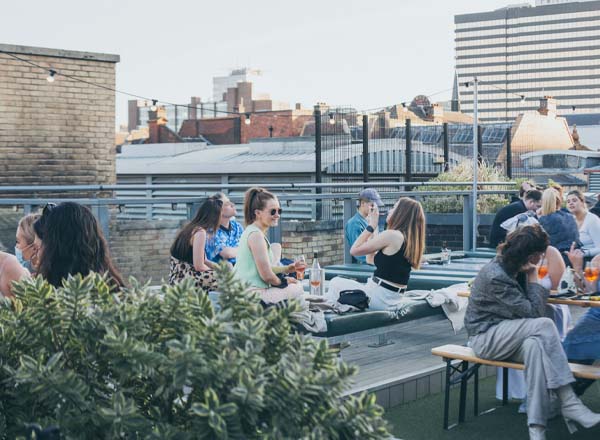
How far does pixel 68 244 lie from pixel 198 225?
107 inches

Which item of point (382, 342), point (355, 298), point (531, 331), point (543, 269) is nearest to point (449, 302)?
point (382, 342)

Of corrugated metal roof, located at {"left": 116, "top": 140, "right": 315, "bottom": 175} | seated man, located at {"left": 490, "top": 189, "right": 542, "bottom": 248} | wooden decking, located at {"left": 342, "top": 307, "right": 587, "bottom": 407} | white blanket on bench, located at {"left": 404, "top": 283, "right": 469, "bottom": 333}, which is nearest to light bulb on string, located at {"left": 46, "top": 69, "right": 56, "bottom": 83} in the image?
seated man, located at {"left": 490, "top": 189, "right": 542, "bottom": 248}

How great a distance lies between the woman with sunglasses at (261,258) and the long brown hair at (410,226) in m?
0.97

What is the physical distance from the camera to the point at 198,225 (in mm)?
7305

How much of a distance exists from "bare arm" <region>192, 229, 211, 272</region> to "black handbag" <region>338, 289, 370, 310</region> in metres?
1.24

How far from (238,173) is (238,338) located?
102 feet

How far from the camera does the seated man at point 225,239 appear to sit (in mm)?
7684

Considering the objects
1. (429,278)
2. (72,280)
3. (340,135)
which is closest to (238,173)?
(340,135)

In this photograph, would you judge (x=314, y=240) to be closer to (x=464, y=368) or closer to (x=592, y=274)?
(x=592, y=274)

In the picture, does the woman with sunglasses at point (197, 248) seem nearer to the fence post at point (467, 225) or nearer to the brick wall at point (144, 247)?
the brick wall at point (144, 247)

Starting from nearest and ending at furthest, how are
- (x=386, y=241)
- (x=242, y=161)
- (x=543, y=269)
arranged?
(x=543, y=269), (x=386, y=241), (x=242, y=161)

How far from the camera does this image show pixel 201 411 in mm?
2254

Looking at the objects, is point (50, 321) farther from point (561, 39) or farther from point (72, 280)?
point (561, 39)

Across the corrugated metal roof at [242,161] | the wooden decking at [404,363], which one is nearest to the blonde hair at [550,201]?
the wooden decking at [404,363]
